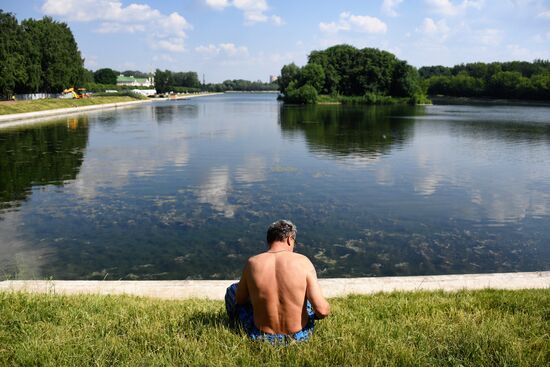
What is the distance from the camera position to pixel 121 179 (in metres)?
22.7

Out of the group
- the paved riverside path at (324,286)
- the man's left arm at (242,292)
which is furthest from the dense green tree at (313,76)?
the man's left arm at (242,292)

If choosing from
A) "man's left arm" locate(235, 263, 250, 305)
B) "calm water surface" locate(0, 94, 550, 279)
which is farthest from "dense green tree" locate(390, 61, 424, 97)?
"man's left arm" locate(235, 263, 250, 305)

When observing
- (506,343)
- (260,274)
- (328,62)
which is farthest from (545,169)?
(328,62)

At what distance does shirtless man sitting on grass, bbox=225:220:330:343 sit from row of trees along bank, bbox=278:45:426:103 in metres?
123

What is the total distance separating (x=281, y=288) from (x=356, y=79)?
469 ft

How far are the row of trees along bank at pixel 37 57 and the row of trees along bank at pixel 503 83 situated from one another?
331 feet

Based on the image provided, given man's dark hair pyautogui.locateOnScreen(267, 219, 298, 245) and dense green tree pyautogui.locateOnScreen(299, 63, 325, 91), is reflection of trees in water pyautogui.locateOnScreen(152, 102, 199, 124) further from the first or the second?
man's dark hair pyautogui.locateOnScreen(267, 219, 298, 245)

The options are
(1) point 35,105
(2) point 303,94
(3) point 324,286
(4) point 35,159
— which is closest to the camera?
(3) point 324,286

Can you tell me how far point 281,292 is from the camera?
5.21 meters

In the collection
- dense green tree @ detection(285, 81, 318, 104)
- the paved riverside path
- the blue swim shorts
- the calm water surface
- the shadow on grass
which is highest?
dense green tree @ detection(285, 81, 318, 104)

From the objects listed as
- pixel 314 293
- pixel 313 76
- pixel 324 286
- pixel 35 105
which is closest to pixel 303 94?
pixel 313 76

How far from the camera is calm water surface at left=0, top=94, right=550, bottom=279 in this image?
12.1 m

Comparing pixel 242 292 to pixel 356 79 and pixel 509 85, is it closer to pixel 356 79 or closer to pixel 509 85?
pixel 356 79

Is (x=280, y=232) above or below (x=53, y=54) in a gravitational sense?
below
